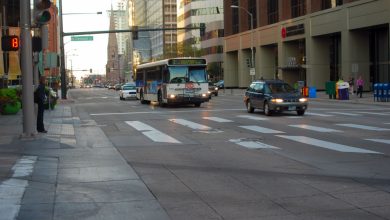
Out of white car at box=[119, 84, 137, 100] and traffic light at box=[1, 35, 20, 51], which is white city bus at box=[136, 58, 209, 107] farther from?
white car at box=[119, 84, 137, 100]

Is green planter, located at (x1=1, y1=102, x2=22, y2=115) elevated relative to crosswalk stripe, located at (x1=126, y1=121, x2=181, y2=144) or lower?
elevated

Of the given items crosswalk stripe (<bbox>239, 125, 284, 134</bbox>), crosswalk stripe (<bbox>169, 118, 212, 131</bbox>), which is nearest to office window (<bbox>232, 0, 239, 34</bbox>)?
crosswalk stripe (<bbox>169, 118, 212, 131</bbox>)

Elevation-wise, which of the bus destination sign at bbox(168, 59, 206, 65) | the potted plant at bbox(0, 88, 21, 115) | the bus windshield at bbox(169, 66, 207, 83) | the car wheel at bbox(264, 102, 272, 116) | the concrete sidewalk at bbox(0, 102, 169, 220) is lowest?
the concrete sidewalk at bbox(0, 102, 169, 220)

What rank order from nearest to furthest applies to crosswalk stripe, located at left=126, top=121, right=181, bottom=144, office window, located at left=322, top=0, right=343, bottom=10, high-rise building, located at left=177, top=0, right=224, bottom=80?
crosswalk stripe, located at left=126, top=121, right=181, bottom=144 → office window, located at left=322, top=0, right=343, bottom=10 → high-rise building, located at left=177, top=0, right=224, bottom=80

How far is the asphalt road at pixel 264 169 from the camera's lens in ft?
23.6

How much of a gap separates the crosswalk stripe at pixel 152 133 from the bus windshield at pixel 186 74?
11.0m

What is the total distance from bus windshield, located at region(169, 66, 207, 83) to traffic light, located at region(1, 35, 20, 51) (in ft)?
55.6

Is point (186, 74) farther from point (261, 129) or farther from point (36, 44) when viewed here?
point (36, 44)

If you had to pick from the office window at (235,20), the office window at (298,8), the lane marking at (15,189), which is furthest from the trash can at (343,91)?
the office window at (235,20)

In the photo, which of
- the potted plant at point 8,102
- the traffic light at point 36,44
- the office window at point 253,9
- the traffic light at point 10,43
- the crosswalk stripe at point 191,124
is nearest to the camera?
the traffic light at point 10,43

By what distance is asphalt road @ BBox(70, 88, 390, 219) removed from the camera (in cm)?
718

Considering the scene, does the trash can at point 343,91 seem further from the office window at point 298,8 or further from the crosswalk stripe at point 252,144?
the crosswalk stripe at point 252,144

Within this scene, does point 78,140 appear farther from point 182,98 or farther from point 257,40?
point 257,40

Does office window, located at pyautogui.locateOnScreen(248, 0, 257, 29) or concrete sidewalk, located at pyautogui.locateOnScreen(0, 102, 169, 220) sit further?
office window, located at pyautogui.locateOnScreen(248, 0, 257, 29)
